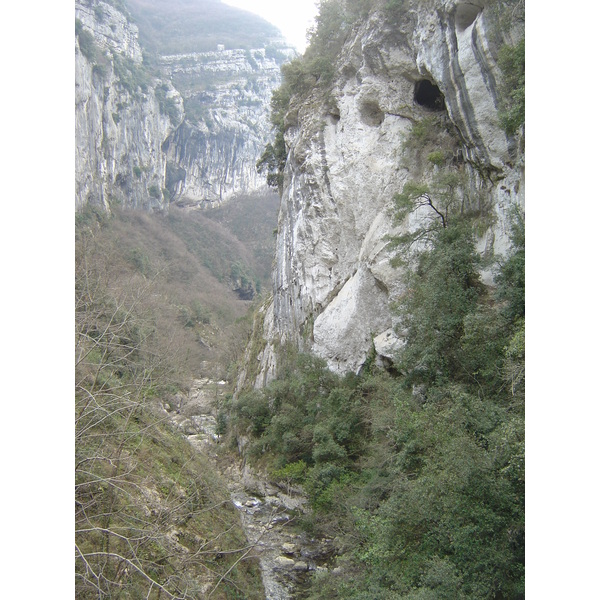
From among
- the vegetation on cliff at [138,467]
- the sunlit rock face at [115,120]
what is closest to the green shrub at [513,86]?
the vegetation on cliff at [138,467]

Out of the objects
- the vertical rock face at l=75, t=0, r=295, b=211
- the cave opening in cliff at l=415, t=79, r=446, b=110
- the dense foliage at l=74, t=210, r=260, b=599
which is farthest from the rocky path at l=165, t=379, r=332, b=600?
the vertical rock face at l=75, t=0, r=295, b=211

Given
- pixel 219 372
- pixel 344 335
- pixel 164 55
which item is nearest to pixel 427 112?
pixel 344 335

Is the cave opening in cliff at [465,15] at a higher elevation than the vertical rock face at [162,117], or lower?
lower

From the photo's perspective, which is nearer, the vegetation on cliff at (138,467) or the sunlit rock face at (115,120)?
the vegetation on cliff at (138,467)

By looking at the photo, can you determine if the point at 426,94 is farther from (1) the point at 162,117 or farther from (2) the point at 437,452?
(1) the point at 162,117

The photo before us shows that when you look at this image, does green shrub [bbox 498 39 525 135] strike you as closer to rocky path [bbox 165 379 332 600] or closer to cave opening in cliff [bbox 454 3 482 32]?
cave opening in cliff [bbox 454 3 482 32]

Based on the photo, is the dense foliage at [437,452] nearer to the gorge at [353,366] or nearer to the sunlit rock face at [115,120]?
the gorge at [353,366]

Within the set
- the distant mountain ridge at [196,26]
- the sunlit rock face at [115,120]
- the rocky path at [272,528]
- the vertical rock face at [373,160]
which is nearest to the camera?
the rocky path at [272,528]

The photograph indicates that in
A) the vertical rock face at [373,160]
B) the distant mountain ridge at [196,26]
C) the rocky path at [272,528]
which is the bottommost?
the rocky path at [272,528]

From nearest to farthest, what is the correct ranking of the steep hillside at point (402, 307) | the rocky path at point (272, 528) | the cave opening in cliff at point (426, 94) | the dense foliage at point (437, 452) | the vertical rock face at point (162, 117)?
the dense foliage at point (437, 452), the steep hillside at point (402, 307), the rocky path at point (272, 528), the cave opening in cliff at point (426, 94), the vertical rock face at point (162, 117)
